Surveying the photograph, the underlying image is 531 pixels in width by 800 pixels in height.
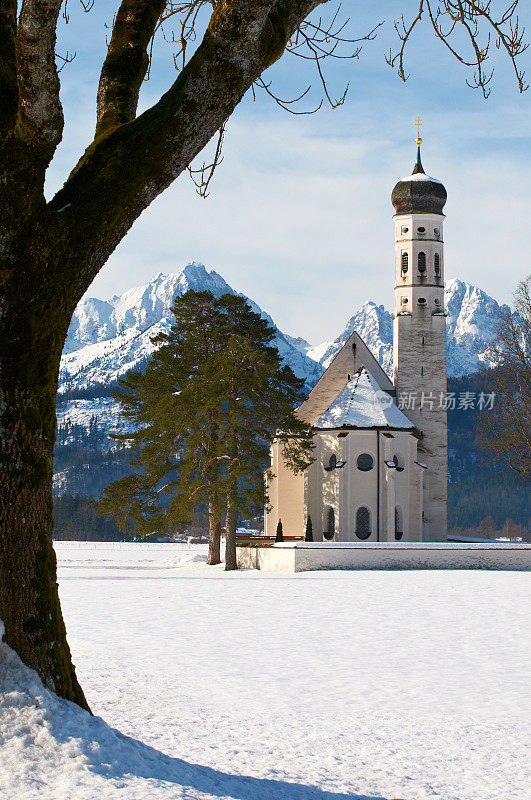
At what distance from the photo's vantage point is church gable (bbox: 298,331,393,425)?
49.3m

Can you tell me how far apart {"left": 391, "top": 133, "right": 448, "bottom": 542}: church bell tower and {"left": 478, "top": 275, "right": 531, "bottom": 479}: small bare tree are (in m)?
10.0

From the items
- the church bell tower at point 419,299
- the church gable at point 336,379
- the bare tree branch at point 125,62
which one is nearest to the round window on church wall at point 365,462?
the church gable at point 336,379

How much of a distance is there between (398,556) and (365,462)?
9.03 meters

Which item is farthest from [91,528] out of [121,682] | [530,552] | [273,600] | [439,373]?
[121,682]

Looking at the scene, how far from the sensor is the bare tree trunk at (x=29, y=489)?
6105 mm

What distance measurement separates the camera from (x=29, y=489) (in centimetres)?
621

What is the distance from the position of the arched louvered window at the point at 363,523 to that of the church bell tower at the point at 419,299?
7.76 metres

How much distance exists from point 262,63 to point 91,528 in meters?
146

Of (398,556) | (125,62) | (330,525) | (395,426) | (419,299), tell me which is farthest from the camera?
(419,299)

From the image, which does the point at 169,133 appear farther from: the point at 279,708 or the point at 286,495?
the point at 286,495

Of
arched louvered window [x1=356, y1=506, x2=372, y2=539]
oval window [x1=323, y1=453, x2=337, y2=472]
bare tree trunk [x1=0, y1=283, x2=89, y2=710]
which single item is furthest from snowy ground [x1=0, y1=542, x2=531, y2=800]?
oval window [x1=323, y1=453, x2=337, y2=472]

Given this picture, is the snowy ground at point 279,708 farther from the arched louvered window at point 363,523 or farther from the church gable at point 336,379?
the church gable at point 336,379

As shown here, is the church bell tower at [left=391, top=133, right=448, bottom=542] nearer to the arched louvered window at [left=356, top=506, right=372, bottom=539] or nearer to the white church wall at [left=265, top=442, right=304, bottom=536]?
the white church wall at [left=265, top=442, right=304, bottom=536]

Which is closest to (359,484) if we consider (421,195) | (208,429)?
(208,429)
